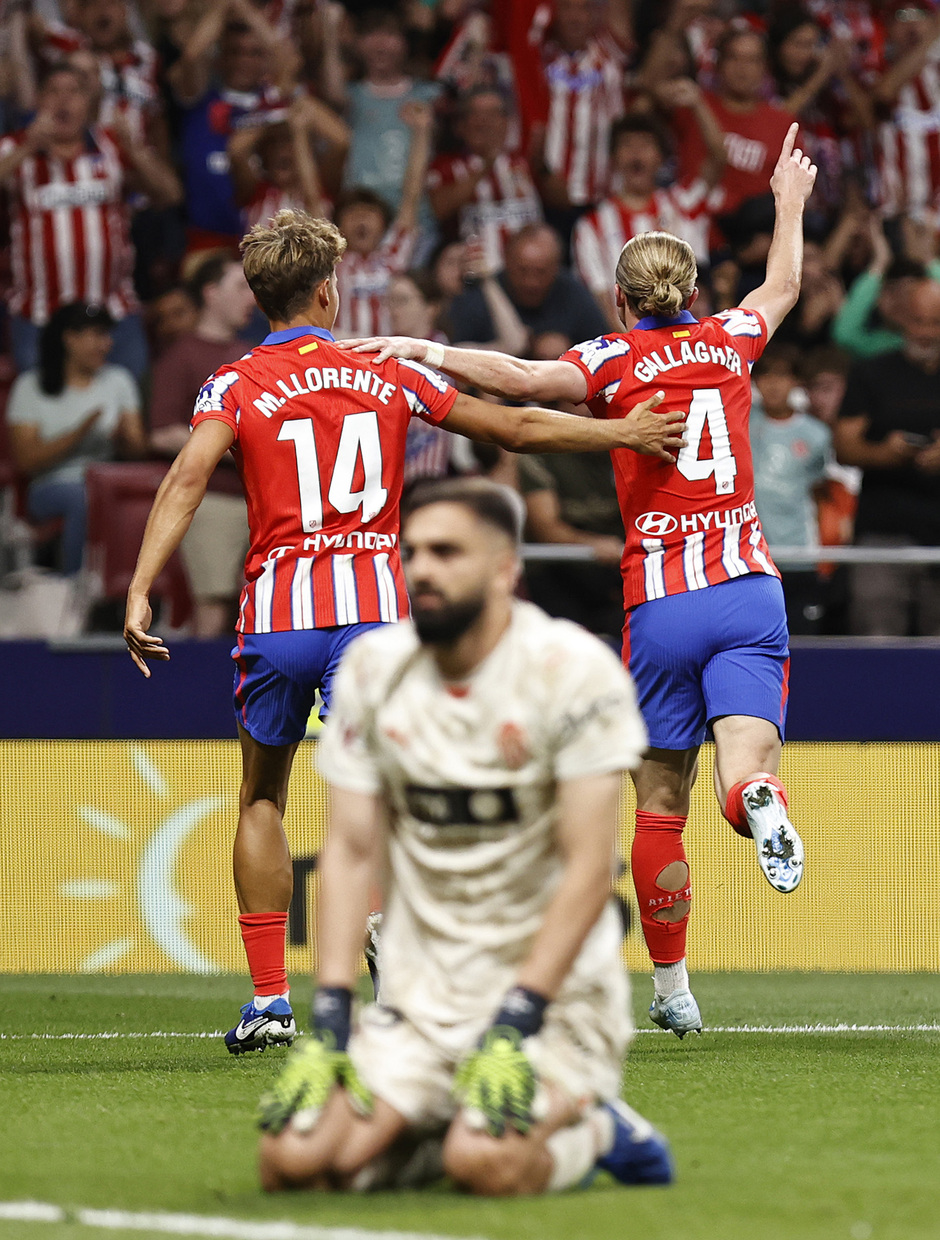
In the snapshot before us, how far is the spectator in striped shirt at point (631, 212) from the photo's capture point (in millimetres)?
11453

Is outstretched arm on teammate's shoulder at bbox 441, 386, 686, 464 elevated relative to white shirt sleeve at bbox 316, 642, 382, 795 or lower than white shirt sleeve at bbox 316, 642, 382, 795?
elevated

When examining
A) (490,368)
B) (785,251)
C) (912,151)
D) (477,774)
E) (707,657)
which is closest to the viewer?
(477,774)

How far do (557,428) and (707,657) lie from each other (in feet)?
3.10

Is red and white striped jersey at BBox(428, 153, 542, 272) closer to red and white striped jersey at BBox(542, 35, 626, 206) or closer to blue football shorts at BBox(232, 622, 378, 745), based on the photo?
red and white striped jersey at BBox(542, 35, 626, 206)

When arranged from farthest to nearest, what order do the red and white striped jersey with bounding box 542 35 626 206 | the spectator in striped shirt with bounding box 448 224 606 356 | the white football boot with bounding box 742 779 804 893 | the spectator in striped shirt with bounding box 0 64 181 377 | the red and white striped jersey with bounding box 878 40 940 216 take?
the red and white striped jersey with bounding box 878 40 940 216 → the red and white striped jersey with bounding box 542 35 626 206 → the spectator in striped shirt with bounding box 0 64 181 377 → the spectator in striped shirt with bounding box 448 224 606 356 → the white football boot with bounding box 742 779 804 893

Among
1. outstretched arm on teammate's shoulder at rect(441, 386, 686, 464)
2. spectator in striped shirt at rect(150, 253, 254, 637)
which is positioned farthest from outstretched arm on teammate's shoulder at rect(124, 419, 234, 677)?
spectator in striped shirt at rect(150, 253, 254, 637)

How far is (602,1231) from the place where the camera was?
10.5ft

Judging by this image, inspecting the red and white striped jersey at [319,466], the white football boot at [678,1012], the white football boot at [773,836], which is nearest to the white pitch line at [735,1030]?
the white football boot at [678,1012]

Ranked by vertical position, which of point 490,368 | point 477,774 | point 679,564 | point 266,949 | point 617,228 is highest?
point 617,228

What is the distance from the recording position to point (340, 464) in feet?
19.0

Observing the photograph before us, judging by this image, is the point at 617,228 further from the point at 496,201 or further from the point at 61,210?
the point at 61,210

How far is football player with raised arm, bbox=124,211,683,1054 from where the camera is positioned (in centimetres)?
575

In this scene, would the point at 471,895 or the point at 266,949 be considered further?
the point at 266,949

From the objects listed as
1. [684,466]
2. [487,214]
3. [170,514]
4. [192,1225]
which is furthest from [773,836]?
[487,214]
